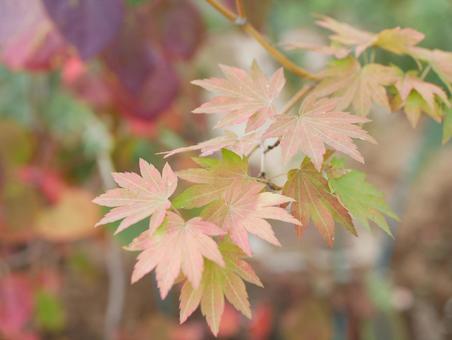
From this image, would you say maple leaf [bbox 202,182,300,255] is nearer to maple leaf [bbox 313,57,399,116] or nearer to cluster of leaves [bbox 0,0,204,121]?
maple leaf [bbox 313,57,399,116]

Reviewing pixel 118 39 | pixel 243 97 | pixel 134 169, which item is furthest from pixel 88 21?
pixel 134 169

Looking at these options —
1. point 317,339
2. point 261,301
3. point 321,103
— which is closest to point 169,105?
point 321,103

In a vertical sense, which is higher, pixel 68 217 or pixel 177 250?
pixel 177 250

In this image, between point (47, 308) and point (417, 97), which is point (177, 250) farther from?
point (47, 308)

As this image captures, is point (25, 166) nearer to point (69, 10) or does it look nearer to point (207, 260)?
point (69, 10)

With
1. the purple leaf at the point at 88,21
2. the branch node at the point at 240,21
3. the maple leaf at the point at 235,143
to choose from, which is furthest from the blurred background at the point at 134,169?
the maple leaf at the point at 235,143

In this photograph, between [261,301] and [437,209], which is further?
[437,209]

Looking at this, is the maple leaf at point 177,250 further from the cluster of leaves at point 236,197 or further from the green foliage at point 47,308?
the green foliage at point 47,308
